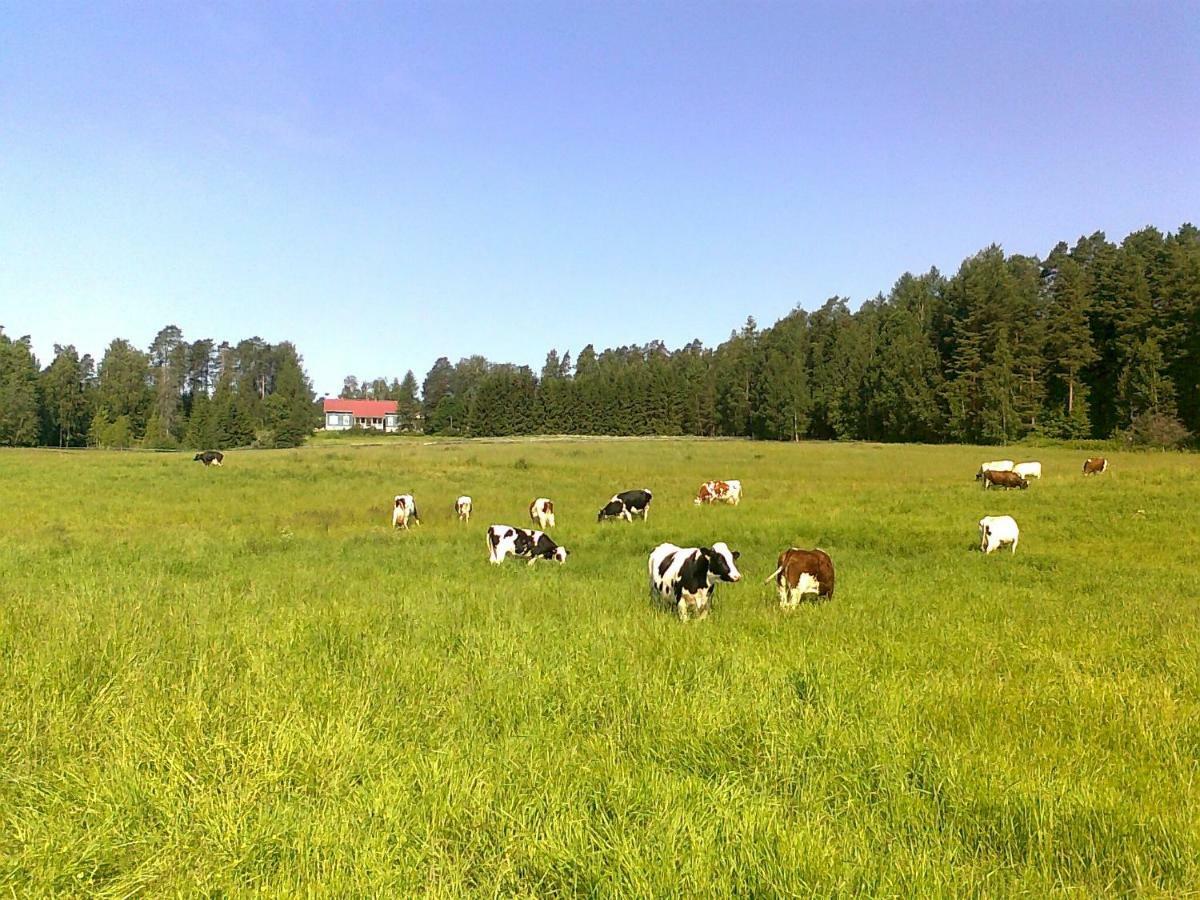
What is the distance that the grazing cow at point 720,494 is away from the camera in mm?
26406

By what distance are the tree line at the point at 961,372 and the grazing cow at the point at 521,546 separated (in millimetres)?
56569

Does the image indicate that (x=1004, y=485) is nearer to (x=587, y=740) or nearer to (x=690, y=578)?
(x=690, y=578)

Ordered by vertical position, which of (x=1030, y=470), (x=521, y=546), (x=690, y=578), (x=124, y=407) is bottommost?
(x=521, y=546)

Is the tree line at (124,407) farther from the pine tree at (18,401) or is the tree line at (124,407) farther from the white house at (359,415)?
the white house at (359,415)

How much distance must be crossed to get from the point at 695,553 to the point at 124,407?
399 feet

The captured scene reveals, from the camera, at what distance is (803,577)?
34.1 feet

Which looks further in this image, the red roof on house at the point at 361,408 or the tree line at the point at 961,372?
the red roof on house at the point at 361,408

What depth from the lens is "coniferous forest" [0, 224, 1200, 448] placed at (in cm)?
6575

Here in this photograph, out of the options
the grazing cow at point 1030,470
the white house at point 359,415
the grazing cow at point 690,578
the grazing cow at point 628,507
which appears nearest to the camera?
the grazing cow at point 690,578

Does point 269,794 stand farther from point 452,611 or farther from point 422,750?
point 452,611

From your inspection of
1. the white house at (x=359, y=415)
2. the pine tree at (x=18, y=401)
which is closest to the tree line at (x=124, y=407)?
the pine tree at (x=18, y=401)

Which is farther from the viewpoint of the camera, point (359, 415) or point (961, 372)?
point (359, 415)

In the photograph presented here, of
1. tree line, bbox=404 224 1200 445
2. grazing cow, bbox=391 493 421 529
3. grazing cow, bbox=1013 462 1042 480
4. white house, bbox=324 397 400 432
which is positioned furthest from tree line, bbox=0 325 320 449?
grazing cow, bbox=1013 462 1042 480

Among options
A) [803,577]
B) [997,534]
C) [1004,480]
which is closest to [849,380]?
[1004,480]
